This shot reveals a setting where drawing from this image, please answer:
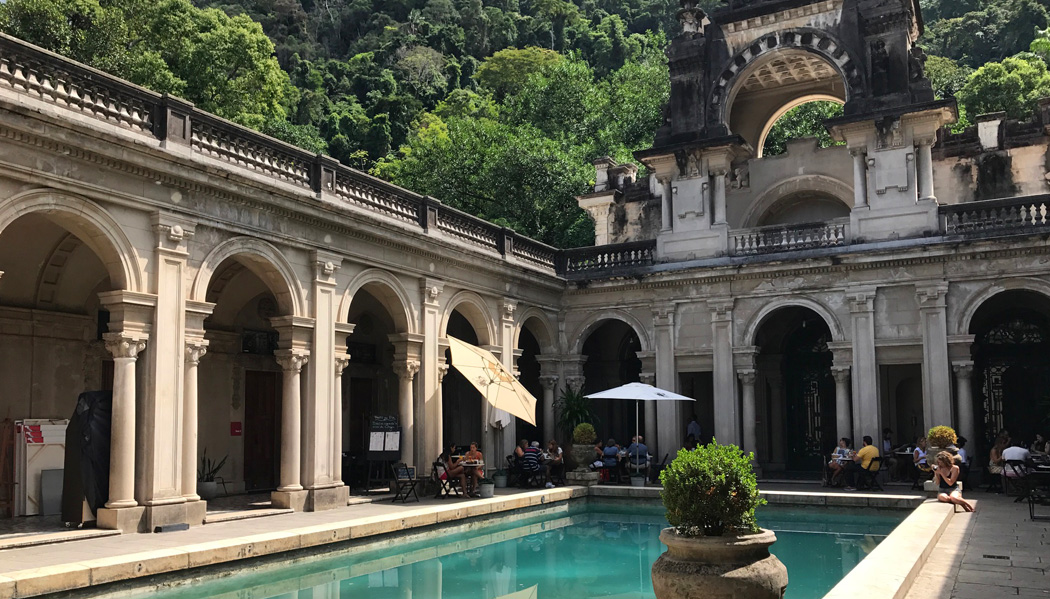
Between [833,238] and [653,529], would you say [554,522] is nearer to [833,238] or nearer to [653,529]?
[653,529]

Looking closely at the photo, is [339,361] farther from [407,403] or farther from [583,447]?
[583,447]

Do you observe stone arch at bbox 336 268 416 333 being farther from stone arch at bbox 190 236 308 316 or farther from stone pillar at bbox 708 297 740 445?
stone pillar at bbox 708 297 740 445

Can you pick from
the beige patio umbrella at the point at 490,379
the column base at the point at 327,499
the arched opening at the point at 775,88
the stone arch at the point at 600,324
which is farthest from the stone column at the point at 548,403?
the column base at the point at 327,499

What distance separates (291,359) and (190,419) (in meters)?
2.34

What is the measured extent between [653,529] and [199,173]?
8.80 m

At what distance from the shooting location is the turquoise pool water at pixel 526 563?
9703mm

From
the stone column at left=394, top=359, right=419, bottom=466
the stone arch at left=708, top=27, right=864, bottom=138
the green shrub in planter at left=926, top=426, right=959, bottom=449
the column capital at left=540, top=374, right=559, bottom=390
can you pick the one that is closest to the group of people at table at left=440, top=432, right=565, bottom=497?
the stone column at left=394, top=359, right=419, bottom=466

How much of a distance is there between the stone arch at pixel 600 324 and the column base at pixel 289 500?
1040cm

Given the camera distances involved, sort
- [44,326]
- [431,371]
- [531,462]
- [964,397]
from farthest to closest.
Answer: [964,397]
[531,462]
[431,371]
[44,326]

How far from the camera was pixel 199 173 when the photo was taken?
13.2 m

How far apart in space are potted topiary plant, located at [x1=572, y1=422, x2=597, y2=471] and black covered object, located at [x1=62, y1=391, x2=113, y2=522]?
32.7 ft

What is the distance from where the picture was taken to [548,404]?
77.0ft

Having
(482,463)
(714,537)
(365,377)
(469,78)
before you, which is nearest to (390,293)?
(482,463)

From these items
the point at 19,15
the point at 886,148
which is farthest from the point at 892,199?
the point at 19,15
